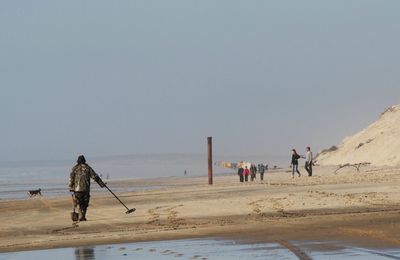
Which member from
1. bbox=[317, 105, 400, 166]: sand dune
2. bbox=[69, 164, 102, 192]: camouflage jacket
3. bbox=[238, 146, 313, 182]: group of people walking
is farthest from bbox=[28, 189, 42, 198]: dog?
bbox=[69, 164, 102, 192]: camouflage jacket

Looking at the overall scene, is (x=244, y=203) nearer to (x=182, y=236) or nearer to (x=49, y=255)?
(x=182, y=236)

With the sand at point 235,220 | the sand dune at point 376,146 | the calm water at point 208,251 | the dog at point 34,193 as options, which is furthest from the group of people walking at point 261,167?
the calm water at point 208,251

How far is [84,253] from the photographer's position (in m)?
14.9

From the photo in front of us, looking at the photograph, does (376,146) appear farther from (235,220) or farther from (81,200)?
(235,220)

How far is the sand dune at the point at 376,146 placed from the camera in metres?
58.5

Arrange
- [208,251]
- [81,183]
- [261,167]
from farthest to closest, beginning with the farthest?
[261,167] → [81,183] → [208,251]

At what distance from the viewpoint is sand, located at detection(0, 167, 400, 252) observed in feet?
55.5

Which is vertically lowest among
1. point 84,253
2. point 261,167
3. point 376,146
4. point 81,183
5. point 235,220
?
point 84,253

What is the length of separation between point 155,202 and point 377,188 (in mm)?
7952

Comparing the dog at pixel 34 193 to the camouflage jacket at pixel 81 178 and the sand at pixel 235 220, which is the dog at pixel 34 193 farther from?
the camouflage jacket at pixel 81 178

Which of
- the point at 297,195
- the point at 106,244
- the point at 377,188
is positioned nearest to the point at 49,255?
the point at 106,244

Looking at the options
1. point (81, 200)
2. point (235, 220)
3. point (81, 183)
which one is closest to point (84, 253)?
point (235, 220)

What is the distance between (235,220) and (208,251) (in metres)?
6.73

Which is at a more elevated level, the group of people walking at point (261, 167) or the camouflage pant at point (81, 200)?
the group of people walking at point (261, 167)
